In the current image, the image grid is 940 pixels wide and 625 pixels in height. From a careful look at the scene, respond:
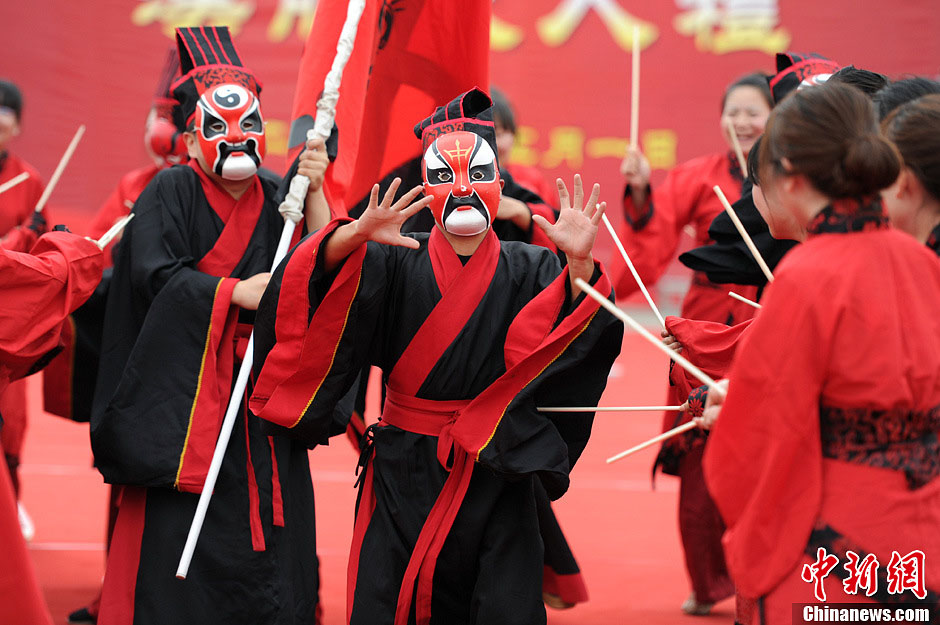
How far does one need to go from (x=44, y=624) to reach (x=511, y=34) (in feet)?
29.1

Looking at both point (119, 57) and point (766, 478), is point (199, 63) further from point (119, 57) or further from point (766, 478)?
point (119, 57)

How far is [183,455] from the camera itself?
315 centimetres

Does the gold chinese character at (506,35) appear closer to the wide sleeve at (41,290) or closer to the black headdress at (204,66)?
the black headdress at (204,66)

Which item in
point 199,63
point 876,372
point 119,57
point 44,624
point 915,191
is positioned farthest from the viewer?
point 119,57

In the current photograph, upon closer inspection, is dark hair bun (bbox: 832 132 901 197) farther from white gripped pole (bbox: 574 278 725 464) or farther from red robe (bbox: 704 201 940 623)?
white gripped pole (bbox: 574 278 725 464)

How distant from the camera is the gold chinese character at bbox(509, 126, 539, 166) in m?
10.5

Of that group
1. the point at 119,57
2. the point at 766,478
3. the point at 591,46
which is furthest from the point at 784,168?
the point at 119,57

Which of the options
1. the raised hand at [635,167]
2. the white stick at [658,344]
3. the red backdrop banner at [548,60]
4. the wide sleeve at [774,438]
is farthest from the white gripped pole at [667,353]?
the red backdrop banner at [548,60]

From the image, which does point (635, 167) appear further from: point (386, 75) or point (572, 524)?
point (572, 524)

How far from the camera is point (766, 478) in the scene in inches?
74.0

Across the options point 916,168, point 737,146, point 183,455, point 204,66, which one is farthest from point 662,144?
point 916,168

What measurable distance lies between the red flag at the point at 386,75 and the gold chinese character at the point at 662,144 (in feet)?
22.3

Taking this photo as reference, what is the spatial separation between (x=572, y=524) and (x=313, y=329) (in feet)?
9.40

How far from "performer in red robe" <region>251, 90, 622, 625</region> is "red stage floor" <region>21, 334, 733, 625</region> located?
1.40m
